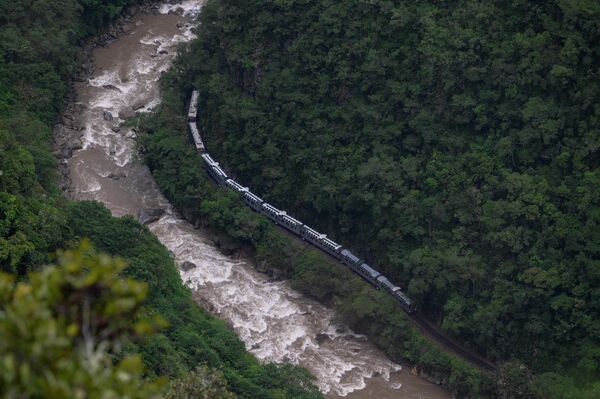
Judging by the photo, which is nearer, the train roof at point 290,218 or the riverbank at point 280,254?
the riverbank at point 280,254

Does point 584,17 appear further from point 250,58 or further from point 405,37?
point 250,58

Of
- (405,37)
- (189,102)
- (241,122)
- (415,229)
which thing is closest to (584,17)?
(405,37)

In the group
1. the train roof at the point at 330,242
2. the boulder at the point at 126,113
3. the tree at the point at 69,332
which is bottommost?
the boulder at the point at 126,113

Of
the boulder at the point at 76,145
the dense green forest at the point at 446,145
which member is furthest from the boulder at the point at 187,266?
the boulder at the point at 76,145

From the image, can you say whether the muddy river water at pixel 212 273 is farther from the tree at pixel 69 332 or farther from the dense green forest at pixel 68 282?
the tree at pixel 69 332

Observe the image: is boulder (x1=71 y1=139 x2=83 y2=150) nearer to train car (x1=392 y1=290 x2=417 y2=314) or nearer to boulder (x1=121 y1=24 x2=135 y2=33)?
boulder (x1=121 y1=24 x2=135 y2=33)

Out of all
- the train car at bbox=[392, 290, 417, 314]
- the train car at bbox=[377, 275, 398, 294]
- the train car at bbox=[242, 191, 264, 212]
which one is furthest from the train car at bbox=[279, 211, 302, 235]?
the train car at bbox=[392, 290, 417, 314]

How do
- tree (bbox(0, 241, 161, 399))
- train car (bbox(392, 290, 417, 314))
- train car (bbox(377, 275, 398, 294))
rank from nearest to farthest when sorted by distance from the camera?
tree (bbox(0, 241, 161, 399)) → train car (bbox(392, 290, 417, 314)) → train car (bbox(377, 275, 398, 294))
